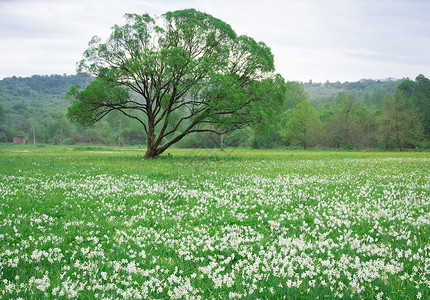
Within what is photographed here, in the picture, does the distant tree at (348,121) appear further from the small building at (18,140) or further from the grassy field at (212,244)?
the small building at (18,140)

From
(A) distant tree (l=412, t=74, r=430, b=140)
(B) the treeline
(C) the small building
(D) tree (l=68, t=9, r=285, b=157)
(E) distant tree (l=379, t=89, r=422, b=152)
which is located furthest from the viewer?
(C) the small building

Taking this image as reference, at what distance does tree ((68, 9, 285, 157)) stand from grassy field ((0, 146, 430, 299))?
58.4 ft

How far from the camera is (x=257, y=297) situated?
3.60 meters

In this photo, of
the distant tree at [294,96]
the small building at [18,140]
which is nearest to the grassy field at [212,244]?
the distant tree at [294,96]

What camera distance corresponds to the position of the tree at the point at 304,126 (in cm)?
7131

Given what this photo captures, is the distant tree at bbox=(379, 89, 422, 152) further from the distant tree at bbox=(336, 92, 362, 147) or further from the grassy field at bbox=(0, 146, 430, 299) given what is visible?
the grassy field at bbox=(0, 146, 430, 299)

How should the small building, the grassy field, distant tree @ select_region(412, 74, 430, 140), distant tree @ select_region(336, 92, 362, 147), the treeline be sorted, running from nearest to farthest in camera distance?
the grassy field → the treeline → distant tree @ select_region(412, 74, 430, 140) → distant tree @ select_region(336, 92, 362, 147) → the small building

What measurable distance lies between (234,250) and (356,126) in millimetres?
73499

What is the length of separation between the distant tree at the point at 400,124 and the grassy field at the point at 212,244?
5752cm

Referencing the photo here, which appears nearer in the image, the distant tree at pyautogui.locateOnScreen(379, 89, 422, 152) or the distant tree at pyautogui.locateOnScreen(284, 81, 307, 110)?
the distant tree at pyautogui.locateOnScreen(379, 89, 422, 152)

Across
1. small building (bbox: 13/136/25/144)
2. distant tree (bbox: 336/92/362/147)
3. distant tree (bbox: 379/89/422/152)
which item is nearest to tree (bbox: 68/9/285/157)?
distant tree (bbox: 379/89/422/152)

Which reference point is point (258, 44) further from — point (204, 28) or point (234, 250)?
point (234, 250)

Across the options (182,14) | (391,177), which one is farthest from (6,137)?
(391,177)

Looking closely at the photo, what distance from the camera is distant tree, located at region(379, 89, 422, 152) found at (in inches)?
2308
